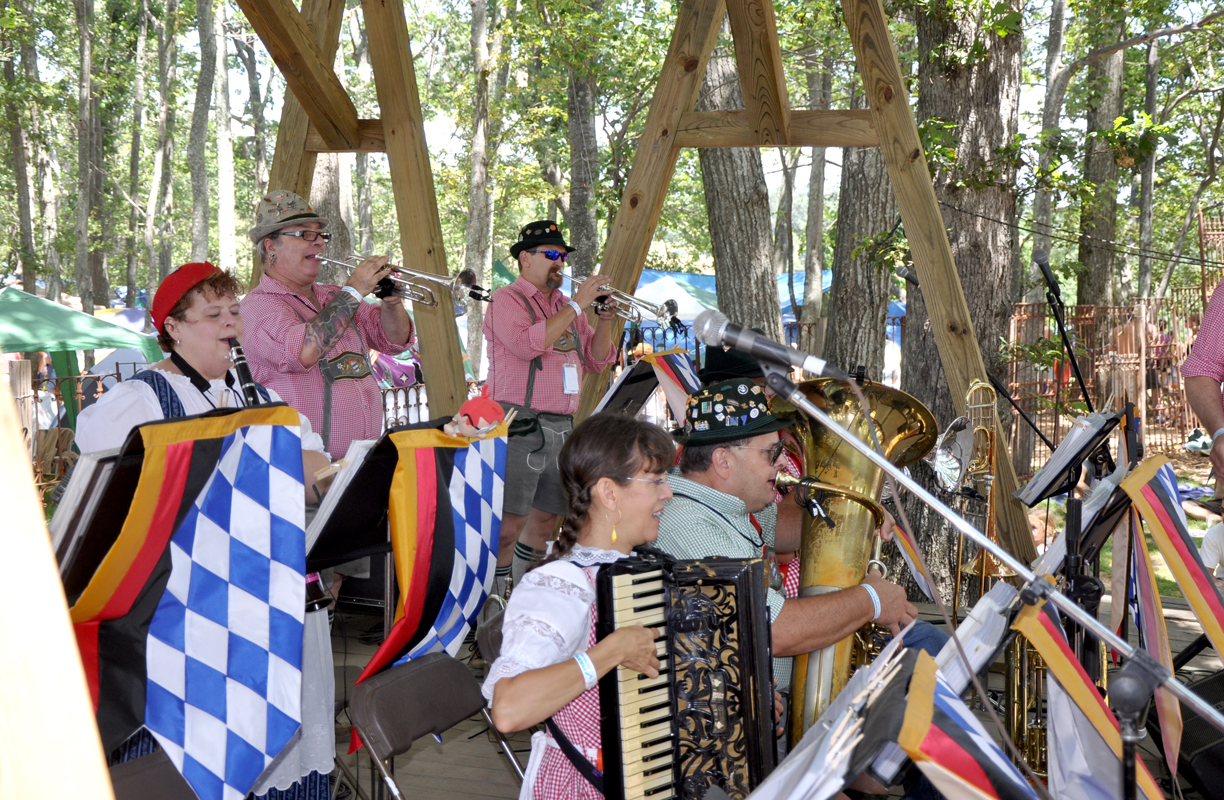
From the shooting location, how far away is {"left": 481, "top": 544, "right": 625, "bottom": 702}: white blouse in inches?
76.9

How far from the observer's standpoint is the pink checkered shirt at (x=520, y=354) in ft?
14.5

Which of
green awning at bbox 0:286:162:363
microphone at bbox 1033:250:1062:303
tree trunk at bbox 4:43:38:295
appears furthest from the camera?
tree trunk at bbox 4:43:38:295

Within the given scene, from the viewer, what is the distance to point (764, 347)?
6.06ft

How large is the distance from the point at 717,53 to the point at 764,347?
6681 mm

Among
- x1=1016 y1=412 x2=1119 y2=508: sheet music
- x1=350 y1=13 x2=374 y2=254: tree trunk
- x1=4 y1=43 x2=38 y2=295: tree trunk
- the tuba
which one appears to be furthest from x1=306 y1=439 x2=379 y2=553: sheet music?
x1=350 y1=13 x2=374 y2=254: tree trunk

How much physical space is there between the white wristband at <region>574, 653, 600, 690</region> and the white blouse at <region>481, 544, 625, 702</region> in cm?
6

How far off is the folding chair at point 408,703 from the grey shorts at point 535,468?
191cm

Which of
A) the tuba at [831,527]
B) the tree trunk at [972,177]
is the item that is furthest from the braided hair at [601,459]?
the tree trunk at [972,177]

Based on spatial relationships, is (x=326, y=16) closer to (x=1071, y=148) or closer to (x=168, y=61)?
(x=1071, y=148)

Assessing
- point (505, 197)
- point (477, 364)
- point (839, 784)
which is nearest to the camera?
point (839, 784)

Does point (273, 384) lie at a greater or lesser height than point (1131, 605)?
greater

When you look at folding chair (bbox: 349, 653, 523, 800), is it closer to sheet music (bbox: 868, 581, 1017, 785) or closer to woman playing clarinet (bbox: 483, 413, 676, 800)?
woman playing clarinet (bbox: 483, 413, 676, 800)

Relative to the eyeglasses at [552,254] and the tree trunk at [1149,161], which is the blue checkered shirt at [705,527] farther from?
the tree trunk at [1149,161]

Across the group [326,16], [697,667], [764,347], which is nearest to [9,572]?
[764,347]
